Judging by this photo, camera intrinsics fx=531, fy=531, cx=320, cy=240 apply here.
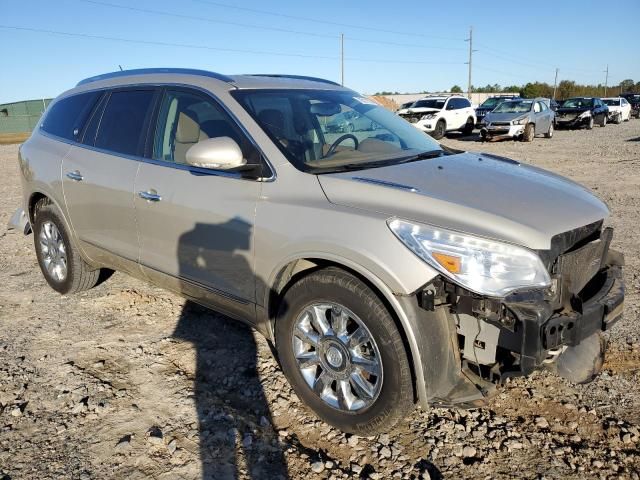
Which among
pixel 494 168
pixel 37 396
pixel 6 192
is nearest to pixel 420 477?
pixel 494 168

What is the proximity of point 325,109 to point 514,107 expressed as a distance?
19883 mm

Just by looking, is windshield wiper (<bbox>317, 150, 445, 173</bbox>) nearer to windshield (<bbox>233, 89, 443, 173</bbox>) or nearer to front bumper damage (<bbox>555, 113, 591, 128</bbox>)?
windshield (<bbox>233, 89, 443, 173</bbox>)

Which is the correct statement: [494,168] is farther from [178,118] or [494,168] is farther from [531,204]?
[178,118]

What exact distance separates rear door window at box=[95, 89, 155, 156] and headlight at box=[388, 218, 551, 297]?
7.86ft

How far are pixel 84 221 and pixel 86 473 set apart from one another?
89.7 inches

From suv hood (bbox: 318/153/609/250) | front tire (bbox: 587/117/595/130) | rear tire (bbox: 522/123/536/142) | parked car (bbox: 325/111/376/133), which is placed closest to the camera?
suv hood (bbox: 318/153/609/250)

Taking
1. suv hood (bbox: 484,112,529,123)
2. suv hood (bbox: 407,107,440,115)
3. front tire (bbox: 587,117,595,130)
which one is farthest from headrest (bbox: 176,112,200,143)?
front tire (bbox: 587,117,595,130)

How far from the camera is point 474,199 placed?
2635mm

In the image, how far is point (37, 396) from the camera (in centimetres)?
332

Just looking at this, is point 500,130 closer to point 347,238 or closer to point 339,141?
point 339,141

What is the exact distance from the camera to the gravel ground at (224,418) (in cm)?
265

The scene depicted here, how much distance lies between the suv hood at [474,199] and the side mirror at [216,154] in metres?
0.54

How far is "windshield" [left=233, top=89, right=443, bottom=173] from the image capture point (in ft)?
10.5

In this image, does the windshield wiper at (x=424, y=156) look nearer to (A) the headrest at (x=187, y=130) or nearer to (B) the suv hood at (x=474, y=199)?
(B) the suv hood at (x=474, y=199)
